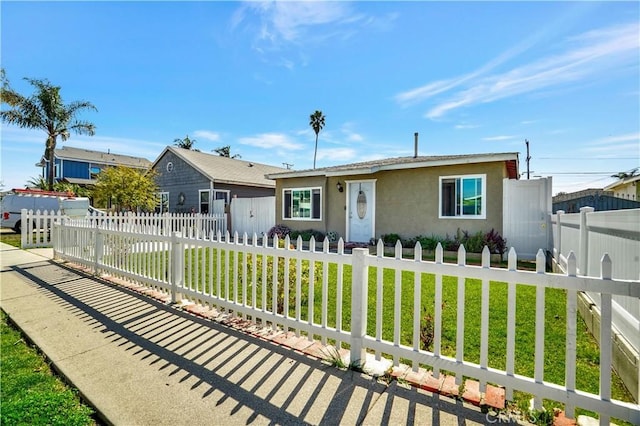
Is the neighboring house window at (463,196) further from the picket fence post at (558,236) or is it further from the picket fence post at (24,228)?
the picket fence post at (24,228)

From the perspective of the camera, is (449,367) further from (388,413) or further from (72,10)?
(72,10)

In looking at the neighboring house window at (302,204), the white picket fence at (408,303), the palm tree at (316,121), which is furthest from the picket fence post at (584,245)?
the palm tree at (316,121)

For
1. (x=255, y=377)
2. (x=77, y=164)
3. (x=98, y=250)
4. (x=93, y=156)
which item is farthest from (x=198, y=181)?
Answer: (x=93, y=156)

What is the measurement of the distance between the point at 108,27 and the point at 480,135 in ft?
59.5

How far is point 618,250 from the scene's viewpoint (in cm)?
311

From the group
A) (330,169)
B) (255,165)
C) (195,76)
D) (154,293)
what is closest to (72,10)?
(195,76)

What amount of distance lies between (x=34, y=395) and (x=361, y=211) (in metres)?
11.0

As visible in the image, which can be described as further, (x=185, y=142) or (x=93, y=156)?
(x=185, y=142)

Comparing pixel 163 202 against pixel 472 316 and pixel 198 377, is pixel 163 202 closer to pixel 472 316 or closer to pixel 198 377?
pixel 198 377

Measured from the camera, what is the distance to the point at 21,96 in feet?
70.5

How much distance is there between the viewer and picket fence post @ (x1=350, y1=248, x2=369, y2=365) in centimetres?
289

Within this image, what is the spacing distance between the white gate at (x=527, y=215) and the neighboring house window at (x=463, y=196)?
66cm

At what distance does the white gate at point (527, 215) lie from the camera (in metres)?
9.26

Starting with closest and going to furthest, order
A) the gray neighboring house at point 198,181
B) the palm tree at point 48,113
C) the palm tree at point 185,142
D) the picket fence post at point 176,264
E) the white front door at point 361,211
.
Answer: the picket fence post at point 176,264 → the white front door at point 361,211 → the gray neighboring house at point 198,181 → the palm tree at point 48,113 → the palm tree at point 185,142
